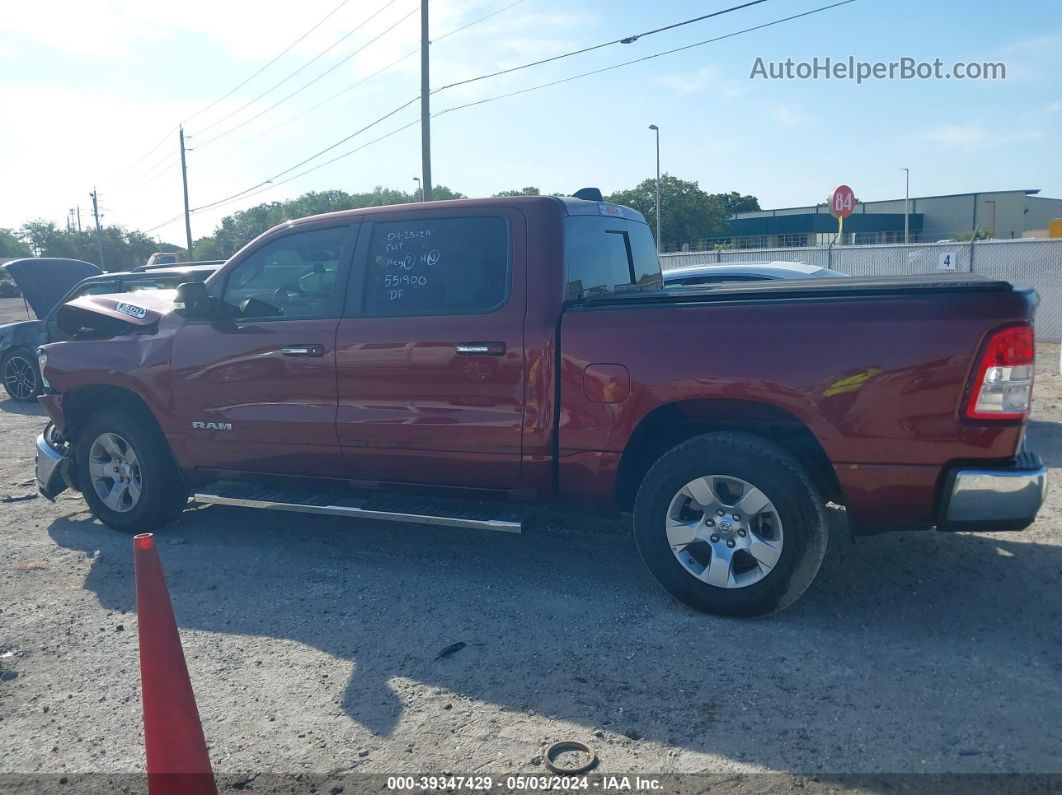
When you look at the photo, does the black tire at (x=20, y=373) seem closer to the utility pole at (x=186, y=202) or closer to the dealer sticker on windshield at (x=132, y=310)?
the dealer sticker on windshield at (x=132, y=310)

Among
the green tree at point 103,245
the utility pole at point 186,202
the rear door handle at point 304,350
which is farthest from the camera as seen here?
the green tree at point 103,245

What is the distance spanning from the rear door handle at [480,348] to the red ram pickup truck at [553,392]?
0.04 ft

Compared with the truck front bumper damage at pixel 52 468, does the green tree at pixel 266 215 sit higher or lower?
higher

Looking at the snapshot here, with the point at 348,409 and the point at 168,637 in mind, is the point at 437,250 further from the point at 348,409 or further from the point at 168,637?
the point at 168,637

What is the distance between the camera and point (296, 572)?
17.1ft

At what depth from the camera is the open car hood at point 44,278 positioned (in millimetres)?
11930

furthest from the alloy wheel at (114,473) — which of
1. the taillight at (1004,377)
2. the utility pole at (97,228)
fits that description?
the utility pole at (97,228)

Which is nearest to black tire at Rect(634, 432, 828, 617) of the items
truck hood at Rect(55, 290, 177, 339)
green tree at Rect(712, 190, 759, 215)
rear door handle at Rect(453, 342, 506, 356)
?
rear door handle at Rect(453, 342, 506, 356)

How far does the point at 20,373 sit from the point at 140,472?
324 inches

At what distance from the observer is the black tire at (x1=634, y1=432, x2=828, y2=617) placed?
13.2 feet

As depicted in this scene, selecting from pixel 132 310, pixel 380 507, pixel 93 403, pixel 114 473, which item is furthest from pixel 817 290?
pixel 93 403

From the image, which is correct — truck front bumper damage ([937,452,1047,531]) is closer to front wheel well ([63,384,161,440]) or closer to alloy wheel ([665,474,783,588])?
alloy wheel ([665,474,783,588])

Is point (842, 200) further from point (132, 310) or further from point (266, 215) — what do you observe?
point (266, 215)

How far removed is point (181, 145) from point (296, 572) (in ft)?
147
